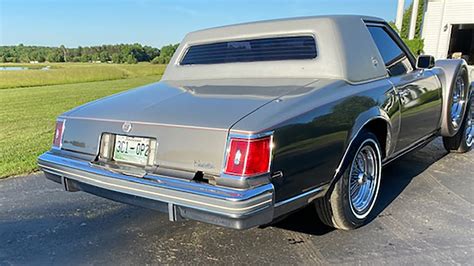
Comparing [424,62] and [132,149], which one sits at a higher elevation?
[424,62]

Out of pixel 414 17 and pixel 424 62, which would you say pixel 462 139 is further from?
pixel 414 17

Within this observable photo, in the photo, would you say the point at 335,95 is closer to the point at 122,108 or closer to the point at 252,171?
the point at 252,171

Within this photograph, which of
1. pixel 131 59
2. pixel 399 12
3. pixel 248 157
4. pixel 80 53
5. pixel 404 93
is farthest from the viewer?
pixel 80 53

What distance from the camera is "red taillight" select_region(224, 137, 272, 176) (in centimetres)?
200

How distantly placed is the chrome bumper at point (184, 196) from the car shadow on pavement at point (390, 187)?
39.6 inches

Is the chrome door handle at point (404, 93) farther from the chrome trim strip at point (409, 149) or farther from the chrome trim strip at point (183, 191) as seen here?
the chrome trim strip at point (183, 191)

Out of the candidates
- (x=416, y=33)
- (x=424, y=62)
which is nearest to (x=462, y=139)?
(x=424, y=62)

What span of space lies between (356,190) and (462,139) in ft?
9.39

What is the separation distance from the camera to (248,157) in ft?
6.57

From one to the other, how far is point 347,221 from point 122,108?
1.88 metres

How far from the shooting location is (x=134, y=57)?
200 feet

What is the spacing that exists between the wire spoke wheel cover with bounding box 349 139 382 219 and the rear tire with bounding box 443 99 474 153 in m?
2.47

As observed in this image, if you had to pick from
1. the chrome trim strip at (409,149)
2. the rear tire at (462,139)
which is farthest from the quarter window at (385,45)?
the rear tire at (462,139)

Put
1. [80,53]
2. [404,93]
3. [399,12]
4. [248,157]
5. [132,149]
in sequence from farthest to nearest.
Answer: [80,53]
[399,12]
[404,93]
[132,149]
[248,157]
